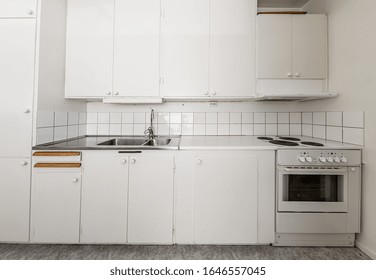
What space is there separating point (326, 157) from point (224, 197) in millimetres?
895

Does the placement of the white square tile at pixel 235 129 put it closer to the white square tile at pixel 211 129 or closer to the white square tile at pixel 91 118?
the white square tile at pixel 211 129

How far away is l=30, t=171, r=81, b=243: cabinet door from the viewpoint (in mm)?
1723

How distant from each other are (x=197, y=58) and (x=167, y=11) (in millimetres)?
542

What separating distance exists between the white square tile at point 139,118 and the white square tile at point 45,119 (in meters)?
0.85

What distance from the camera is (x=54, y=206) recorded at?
5.66 ft

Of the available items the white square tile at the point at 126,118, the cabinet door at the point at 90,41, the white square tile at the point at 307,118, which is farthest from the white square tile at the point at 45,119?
the white square tile at the point at 307,118

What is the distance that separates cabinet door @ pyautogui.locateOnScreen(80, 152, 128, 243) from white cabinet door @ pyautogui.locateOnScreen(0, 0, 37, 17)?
1264 mm

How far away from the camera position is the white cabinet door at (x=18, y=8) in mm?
1723

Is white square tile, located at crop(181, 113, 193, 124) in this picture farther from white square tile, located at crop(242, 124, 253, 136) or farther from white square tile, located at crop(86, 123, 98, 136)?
white square tile, located at crop(86, 123, 98, 136)

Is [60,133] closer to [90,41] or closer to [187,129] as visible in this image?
[90,41]

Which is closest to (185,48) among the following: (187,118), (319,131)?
(187,118)

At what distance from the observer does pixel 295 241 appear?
179cm
